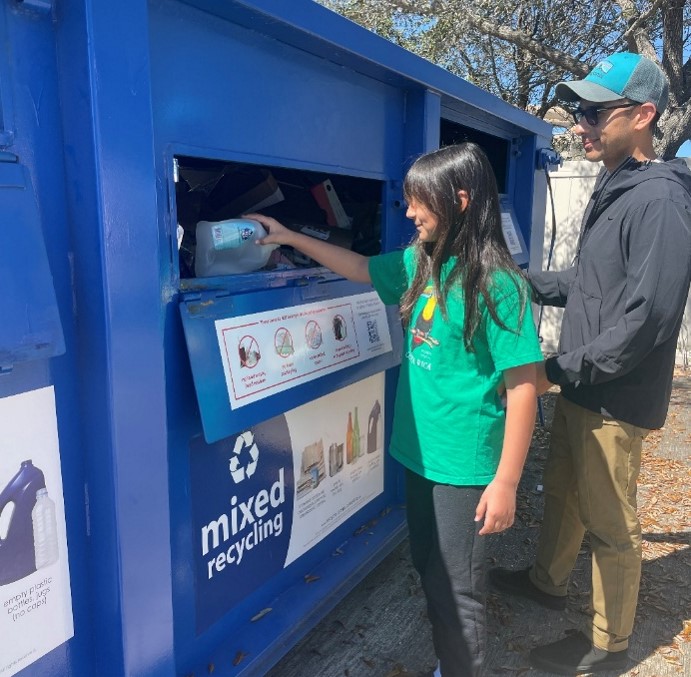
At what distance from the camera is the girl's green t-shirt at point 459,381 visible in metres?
1.76

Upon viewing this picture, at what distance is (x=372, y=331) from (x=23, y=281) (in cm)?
155

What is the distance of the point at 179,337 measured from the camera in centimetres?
172

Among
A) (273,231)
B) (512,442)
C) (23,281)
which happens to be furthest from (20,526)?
(512,442)

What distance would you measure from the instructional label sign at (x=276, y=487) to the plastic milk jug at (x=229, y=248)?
518mm

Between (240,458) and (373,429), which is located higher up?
(240,458)

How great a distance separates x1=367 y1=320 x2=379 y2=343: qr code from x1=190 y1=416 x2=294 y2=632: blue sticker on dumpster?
58 centimetres

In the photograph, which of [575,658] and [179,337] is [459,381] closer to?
[179,337]

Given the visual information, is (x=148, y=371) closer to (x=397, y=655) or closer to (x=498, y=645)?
(x=397, y=655)

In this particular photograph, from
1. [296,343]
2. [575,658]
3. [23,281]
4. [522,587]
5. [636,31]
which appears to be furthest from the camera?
[636,31]

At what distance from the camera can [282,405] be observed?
2.05 m

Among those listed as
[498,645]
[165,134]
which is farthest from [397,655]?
[165,134]

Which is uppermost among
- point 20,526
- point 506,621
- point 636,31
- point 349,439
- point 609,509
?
point 636,31

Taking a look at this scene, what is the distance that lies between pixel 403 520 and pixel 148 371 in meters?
1.81

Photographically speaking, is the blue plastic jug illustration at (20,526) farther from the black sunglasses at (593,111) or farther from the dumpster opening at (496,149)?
the dumpster opening at (496,149)
